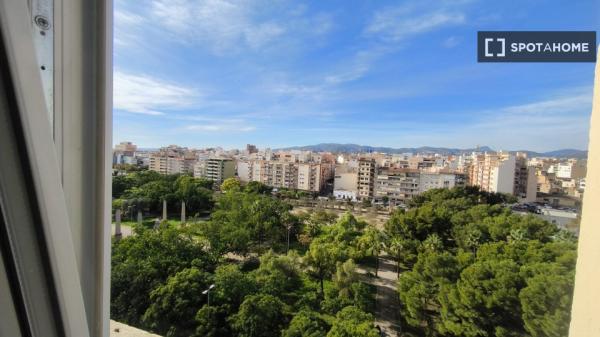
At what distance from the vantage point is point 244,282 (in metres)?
3.81

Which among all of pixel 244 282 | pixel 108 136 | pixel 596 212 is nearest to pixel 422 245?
pixel 244 282

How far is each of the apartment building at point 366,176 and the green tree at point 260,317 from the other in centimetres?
722

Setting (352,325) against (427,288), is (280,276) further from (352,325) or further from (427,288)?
(427,288)

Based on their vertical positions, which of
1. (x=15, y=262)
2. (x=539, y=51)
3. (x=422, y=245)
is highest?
(x=539, y=51)

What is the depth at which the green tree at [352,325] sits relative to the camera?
295cm

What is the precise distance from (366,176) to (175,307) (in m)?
8.55

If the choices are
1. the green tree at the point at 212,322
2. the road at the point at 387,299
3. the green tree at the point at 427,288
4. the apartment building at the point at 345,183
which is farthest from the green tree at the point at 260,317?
the apartment building at the point at 345,183

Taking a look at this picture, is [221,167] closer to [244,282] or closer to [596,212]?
[244,282]

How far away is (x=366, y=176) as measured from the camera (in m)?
10.7

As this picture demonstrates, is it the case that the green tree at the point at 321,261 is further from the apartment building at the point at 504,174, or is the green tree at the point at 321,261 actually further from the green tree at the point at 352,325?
the apartment building at the point at 504,174

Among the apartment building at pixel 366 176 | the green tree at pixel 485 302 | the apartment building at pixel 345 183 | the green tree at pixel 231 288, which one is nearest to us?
the green tree at pixel 485 302

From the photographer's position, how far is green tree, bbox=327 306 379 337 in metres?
2.95

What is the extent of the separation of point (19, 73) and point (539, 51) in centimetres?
119

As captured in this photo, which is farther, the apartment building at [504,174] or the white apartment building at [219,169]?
the white apartment building at [219,169]
